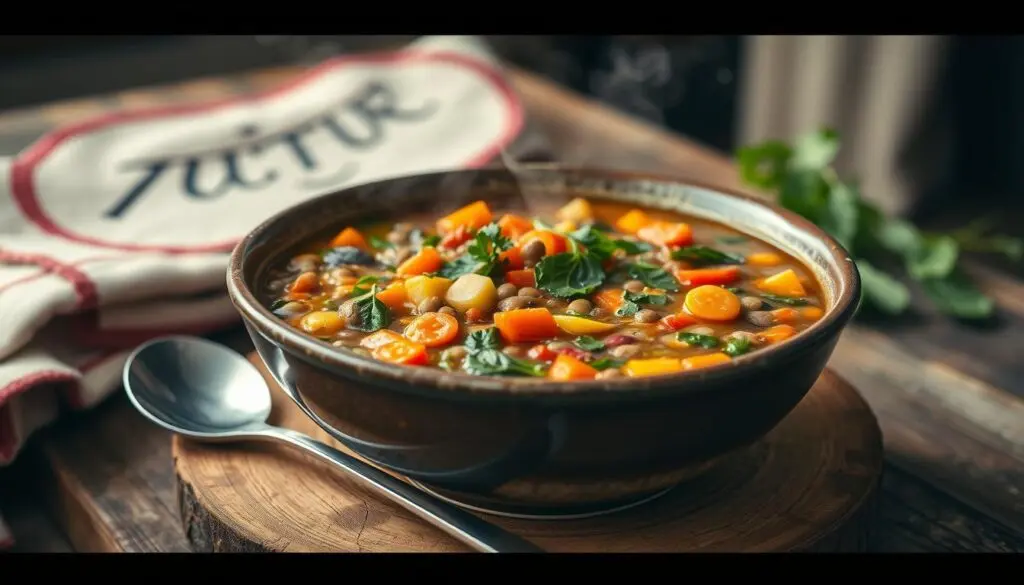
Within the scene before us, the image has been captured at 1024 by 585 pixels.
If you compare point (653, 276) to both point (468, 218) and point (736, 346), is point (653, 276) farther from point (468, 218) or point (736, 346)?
point (468, 218)

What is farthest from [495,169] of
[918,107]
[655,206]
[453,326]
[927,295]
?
[918,107]

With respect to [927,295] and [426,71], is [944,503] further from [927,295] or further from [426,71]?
[426,71]

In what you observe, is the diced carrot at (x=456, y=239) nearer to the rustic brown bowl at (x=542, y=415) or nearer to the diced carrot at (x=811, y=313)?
the rustic brown bowl at (x=542, y=415)

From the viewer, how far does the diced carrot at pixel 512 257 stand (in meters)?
2.09

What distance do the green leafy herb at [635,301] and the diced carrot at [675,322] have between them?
58mm

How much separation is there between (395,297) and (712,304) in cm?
57

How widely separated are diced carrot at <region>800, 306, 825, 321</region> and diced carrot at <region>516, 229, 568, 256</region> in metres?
0.46

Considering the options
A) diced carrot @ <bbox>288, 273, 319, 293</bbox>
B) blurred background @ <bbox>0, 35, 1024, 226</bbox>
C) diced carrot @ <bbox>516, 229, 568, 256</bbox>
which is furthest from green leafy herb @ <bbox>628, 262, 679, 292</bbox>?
blurred background @ <bbox>0, 35, 1024, 226</bbox>

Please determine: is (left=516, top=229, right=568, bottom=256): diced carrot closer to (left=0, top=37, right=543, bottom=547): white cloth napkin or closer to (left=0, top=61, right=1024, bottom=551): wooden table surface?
(left=0, top=61, right=1024, bottom=551): wooden table surface

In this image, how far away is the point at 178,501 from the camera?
6.88 ft

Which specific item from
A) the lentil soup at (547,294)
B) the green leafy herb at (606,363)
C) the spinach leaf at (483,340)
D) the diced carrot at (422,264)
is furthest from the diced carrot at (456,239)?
the green leafy herb at (606,363)

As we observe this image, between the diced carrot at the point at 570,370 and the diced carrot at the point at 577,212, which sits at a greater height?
the diced carrot at the point at 570,370

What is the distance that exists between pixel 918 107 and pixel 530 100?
1.84 metres

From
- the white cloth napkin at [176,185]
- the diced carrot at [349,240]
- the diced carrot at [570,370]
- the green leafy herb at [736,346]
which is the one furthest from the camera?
the white cloth napkin at [176,185]
